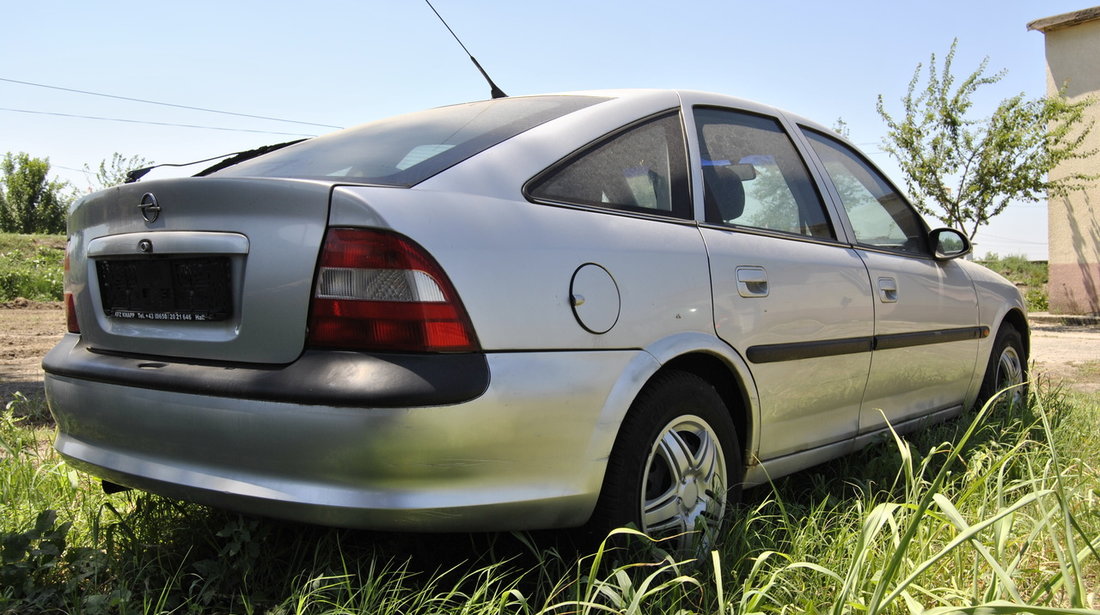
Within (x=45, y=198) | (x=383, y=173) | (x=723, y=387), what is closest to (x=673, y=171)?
(x=723, y=387)

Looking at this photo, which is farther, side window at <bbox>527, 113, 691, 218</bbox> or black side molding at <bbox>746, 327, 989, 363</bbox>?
black side molding at <bbox>746, 327, 989, 363</bbox>

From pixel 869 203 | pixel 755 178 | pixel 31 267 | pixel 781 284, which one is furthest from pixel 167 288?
pixel 31 267

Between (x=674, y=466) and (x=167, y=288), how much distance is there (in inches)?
54.3

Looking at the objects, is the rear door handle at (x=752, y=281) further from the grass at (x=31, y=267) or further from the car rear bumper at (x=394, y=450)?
the grass at (x=31, y=267)

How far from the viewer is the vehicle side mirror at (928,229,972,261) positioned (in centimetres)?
384

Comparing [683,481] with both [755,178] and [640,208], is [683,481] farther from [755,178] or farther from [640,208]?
[755,178]

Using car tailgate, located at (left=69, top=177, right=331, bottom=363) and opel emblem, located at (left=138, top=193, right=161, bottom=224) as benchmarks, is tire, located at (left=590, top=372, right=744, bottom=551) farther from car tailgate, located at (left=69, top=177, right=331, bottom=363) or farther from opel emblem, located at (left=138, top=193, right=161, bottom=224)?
opel emblem, located at (left=138, top=193, right=161, bottom=224)

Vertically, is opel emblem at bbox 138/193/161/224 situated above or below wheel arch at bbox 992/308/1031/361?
above

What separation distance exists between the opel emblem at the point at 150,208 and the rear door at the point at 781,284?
150 cm

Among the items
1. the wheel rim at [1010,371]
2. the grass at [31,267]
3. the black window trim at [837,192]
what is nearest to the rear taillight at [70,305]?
the black window trim at [837,192]

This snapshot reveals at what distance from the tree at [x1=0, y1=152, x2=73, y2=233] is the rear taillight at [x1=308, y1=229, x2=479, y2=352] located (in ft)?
153

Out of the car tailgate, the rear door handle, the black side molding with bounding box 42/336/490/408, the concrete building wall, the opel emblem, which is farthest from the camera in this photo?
the concrete building wall

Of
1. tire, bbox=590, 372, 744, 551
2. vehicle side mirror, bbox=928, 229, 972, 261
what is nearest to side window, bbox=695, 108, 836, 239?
tire, bbox=590, 372, 744, 551

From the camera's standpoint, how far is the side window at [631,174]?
7.27 ft
